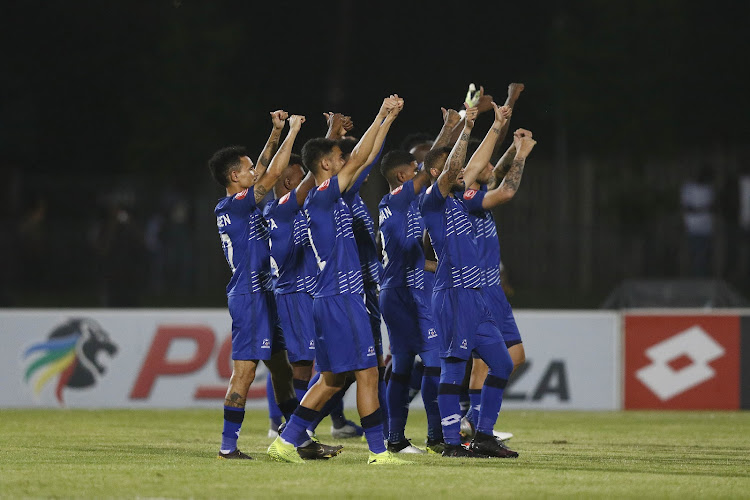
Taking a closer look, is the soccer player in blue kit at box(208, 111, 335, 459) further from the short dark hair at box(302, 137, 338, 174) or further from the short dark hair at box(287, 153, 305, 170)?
the short dark hair at box(287, 153, 305, 170)

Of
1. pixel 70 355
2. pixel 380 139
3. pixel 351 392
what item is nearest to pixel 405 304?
pixel 380 139

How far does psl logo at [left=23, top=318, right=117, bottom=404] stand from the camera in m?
15.9

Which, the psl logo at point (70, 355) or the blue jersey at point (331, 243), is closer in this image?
the blue jersey at point (331, 243)

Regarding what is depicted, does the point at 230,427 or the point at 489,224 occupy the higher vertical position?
the point at 489,224

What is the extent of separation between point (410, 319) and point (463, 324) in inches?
20.6

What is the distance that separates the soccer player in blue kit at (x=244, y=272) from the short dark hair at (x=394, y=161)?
1098 mm

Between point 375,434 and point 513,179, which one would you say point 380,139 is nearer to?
point 513,179

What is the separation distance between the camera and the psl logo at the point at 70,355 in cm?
1588

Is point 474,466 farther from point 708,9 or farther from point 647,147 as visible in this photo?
point 708,9

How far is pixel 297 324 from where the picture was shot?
10719mm

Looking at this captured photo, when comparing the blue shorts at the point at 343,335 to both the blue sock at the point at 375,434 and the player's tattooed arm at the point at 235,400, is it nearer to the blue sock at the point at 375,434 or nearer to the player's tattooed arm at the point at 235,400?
the blue sock at the point at 375,434

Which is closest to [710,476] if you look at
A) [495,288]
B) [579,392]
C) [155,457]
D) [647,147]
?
[495,288]

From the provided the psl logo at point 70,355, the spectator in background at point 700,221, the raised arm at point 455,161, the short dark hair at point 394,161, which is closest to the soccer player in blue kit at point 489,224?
the raised arm at point 455,161

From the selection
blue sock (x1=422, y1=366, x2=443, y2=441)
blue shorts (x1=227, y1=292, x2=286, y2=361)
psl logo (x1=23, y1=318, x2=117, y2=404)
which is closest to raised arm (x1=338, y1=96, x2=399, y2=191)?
blue shorts (x1=227, y1=292, x2=286, y2=361)
